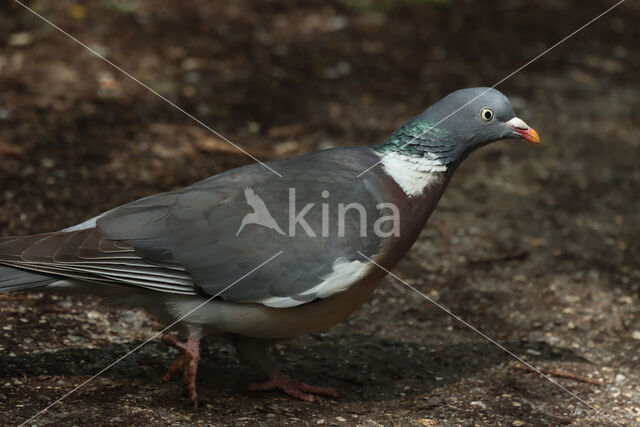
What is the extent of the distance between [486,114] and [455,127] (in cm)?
18

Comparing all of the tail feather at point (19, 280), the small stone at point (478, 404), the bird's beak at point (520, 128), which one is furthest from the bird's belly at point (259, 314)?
the bird's beak at point (520, 128)

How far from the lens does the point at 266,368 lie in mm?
3893

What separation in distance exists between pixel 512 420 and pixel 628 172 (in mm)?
3674

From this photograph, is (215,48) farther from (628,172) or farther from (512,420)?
(512,420)

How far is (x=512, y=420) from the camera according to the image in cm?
382

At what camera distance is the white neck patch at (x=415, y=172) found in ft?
12.4

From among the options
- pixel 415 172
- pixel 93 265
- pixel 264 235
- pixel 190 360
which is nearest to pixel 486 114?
pixel 415 172

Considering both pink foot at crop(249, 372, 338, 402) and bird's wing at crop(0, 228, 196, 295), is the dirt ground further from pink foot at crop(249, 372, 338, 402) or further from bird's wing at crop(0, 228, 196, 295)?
bird's wing at crop(0, 228, 196, 295)

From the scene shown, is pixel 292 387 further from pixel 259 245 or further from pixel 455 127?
pixel 455 127

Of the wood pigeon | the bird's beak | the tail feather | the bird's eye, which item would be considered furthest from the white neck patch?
the tail feather

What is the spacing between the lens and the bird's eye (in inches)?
151

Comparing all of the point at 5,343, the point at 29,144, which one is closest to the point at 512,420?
the point at 5,343

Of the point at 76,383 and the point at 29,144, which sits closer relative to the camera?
the point at 76,383

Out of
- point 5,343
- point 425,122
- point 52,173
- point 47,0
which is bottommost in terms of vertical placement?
point 5,343
